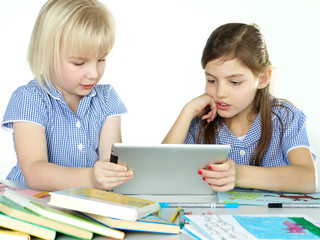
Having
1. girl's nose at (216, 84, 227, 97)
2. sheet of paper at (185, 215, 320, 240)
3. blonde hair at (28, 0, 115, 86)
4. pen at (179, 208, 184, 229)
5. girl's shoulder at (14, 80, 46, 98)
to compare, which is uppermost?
blonde hair at (28, 0, 115, 86)

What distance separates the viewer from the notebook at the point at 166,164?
1.13 meters

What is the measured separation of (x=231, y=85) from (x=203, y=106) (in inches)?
6.0

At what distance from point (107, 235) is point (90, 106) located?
0.92 m

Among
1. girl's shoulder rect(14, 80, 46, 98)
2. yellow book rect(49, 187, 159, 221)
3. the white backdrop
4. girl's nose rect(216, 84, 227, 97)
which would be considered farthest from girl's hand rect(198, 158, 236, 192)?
the white backdrop

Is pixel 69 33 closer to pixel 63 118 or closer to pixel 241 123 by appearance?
pixel 63 118

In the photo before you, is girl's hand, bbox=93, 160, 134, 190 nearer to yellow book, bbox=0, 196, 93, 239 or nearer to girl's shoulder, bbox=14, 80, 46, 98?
yellow book, bbox=0, 196, 93, 239

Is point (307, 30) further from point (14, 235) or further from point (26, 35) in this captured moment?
point (14, 235)

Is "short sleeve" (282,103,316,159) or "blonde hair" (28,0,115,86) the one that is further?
"short sleeve" (282,103,316,159)

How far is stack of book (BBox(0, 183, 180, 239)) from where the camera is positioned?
0.84 meters

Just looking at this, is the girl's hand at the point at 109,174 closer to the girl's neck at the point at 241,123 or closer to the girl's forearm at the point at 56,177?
the girl's forearm at the point at 56,177

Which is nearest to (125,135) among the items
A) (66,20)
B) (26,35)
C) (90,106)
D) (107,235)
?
(26,35)

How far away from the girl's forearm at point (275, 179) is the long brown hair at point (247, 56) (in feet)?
1.10

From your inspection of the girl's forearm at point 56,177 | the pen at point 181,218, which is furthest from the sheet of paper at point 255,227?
the girl's forearm at point 56,177

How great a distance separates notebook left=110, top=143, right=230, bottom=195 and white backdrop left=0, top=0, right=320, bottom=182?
2.42 meters
